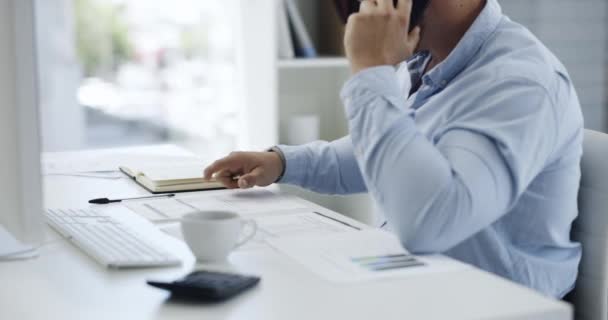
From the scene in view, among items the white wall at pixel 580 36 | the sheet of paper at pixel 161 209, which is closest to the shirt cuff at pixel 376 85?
the sheet of paper at pixel 161 209

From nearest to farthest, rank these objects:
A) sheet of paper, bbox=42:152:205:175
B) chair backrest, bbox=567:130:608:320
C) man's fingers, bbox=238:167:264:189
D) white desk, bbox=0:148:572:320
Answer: white desk, bbox=0:148:572:320 < chair backrest, bbox=567:130:608:320 < man's fingers, bbox=238:167:264:189 < sheet of paper, bbox=42:152:205:175

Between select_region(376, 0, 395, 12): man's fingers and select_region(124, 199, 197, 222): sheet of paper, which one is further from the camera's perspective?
select_region(124, 199, 197, 222): sheet of paper

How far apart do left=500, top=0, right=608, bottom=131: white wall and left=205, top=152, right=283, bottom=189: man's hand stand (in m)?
1.96

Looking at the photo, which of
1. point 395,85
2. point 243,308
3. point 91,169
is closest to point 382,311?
point 243,308

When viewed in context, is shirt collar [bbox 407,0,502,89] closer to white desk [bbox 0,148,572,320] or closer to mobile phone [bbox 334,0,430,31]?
mobile phone [bbox 334,0,430,31]

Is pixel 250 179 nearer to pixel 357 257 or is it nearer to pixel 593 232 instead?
pixel 357 257

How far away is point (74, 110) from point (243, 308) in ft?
8.85

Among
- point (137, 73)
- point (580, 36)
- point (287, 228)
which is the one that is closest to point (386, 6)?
point (287, 228)

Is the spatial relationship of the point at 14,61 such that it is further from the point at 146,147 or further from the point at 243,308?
the point at 146,147

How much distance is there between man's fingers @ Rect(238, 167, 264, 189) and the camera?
1.61 metres

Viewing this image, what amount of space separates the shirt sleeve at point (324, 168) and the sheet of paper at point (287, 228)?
0.25 metres

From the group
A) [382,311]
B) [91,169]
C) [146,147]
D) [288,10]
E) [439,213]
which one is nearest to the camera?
[382,311]

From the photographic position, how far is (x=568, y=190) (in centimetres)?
132

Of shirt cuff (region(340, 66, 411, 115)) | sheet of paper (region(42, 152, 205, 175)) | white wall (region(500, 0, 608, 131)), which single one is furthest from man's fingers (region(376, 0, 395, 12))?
white wall (region(500, 0, 608, 131))
